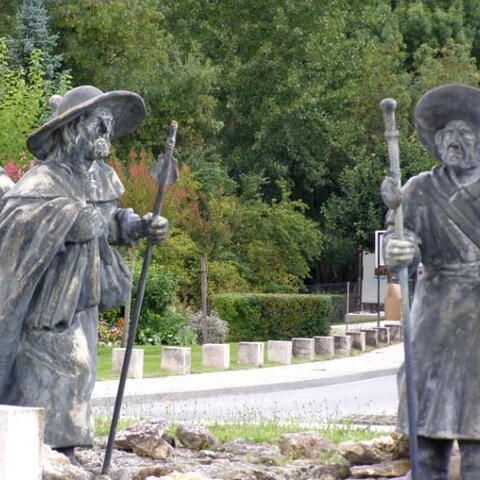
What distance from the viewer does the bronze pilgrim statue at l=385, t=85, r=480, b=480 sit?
9414mm

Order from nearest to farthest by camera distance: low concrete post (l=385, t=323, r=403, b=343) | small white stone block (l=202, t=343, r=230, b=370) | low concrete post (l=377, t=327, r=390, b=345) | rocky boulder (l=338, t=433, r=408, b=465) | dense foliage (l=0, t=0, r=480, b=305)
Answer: rocky boulder (l=338, t=433, r=408, b=465)
small white stone block (l=202, t=343, r=230, b=370)
low concrete post (l=377, t=327, r=390, b=345)
low concrete post (l=385, t=323, r=403, b=343)
dense foliage (l=0, t=0, r=480, b=305)

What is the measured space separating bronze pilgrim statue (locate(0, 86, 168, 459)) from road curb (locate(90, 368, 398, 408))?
8.93 metres

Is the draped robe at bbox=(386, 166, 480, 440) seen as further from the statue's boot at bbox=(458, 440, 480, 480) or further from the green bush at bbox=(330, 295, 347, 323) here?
the green bush at bbox=(330, 295, 347, 323)

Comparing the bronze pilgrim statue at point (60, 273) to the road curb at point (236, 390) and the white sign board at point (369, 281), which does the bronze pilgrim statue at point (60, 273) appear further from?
the white sign board at point (369, 281)

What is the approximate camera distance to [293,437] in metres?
12.1

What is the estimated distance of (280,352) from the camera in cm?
3047

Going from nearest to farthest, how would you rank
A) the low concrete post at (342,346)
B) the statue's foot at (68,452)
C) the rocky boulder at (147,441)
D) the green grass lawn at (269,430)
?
the statue's foot at (68,452) → the rocky boulder at (147,441) → the green grass lawn at (269,430) → the low concrete post at (342,346)

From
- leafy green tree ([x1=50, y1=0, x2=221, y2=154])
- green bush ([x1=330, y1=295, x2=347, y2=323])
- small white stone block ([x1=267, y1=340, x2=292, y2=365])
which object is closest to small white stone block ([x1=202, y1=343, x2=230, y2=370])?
small white stone block ([x1=267, y1=340, x2=292, y2=365])

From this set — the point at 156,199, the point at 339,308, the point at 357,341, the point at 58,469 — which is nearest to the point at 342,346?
the point at 357,341

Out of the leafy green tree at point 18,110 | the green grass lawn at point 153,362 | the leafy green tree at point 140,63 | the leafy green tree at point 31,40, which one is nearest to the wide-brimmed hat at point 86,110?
the green grass lawn at point 153,362

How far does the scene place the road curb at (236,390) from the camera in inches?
822

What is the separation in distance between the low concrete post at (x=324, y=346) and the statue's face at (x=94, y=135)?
2274 centimetres

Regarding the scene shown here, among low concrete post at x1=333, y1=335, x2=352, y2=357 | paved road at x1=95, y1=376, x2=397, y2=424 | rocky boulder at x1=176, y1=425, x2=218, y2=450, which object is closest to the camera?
rocky boulder at x1=176, y1=425, x2=218, y2=450

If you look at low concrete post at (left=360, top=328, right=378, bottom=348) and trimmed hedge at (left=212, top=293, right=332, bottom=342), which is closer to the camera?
trimmed hedge at (left=212, top=293, right=332, bottom=342)
